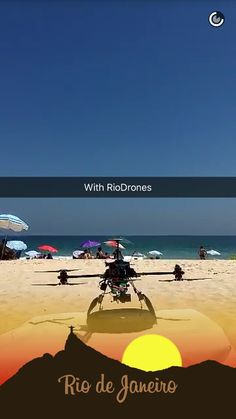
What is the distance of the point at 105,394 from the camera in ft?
12.8

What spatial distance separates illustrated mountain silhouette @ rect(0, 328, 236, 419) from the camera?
150 inches

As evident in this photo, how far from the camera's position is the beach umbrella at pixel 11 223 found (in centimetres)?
2559

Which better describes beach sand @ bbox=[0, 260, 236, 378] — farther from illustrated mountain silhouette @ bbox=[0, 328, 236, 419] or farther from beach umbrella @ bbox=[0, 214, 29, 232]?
beach umbrella @ bbox=[0, 214, 29, 232]

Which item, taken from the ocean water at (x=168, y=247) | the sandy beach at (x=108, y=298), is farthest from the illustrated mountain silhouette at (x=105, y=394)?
the ocean water at (x=168, y=247)

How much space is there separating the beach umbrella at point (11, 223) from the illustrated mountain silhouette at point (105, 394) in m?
22.2

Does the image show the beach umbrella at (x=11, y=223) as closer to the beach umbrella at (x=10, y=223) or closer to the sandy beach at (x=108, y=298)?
the beach umbrella at (x=10, y=223)

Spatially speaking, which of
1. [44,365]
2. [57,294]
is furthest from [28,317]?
[44,365]

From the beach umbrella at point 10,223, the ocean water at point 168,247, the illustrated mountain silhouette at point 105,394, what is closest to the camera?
the illustrated mountain silhouette at point 105,394

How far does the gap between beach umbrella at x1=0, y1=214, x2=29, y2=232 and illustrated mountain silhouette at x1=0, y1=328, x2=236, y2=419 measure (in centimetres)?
2223

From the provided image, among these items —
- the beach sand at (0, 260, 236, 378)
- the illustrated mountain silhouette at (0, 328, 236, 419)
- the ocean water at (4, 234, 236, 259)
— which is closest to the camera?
the illustrated mountain silhouette at (0, 328, 236, 419)

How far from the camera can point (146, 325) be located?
6492mm

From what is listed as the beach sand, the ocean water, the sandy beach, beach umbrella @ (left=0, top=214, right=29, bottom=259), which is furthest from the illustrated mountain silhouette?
the ocean water

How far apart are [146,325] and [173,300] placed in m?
4.27

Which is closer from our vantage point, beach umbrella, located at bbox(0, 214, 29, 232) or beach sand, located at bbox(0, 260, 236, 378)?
beach sand, located at bbox(0, 260, 236, 378)
